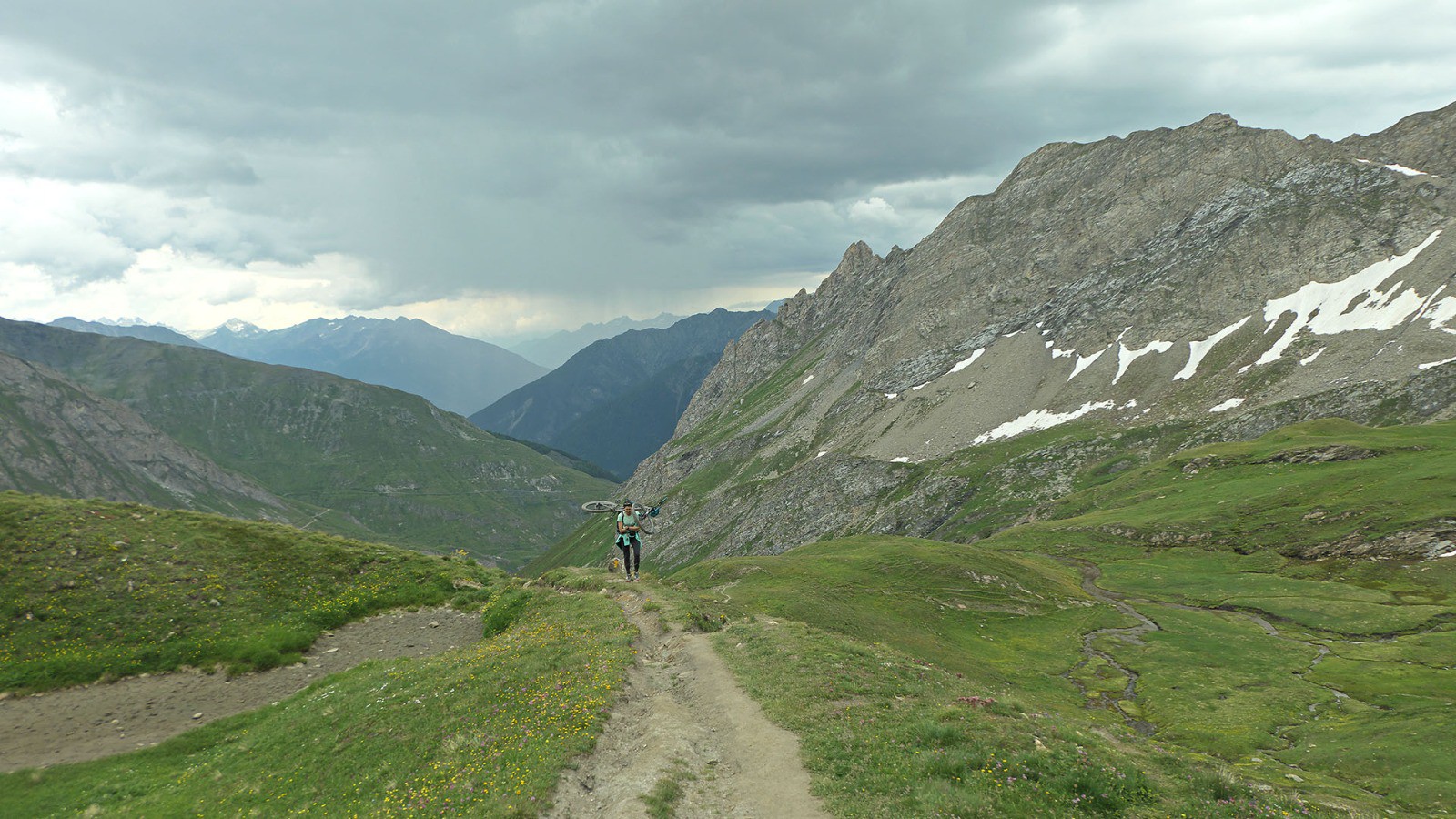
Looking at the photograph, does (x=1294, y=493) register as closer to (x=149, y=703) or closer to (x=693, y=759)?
(x=693, y=759)

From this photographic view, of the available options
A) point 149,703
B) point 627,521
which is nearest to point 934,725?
point 627,521

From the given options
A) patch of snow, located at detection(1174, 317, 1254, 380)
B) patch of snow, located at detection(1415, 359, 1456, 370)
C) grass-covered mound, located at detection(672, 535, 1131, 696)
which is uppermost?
patch of snow, located at detection(1174, 317, 1254, 380)

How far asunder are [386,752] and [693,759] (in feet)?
34.4

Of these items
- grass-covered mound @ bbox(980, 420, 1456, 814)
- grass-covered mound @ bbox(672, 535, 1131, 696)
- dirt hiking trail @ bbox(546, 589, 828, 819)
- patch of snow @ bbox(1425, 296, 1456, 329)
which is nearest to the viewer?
dirt hiking trail @ bbox(546, 589, 828, 819)

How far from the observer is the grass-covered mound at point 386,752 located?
1956 centimetres

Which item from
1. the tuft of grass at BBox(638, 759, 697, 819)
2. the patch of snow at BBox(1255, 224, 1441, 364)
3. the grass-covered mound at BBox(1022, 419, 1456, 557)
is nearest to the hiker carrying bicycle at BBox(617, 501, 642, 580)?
the tuft of grass at BBox(638, 759, 697, 819)

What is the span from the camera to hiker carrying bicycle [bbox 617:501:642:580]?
43.2 metres

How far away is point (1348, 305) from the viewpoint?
175875 millimetres

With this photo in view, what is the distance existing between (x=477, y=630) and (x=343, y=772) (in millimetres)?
17942

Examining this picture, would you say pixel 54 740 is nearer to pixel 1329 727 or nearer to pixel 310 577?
pixel 310 577

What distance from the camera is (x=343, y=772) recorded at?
2145cm

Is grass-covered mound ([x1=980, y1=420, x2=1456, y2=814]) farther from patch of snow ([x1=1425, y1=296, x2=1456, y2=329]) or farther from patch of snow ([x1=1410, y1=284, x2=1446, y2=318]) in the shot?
patch of snow ([x1=1410, y1=284, x2=1446, y2=318])

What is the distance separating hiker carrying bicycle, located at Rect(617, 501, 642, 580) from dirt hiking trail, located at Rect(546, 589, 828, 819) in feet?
48.2

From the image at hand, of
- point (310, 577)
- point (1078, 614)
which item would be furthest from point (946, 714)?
point (1078, 614)
